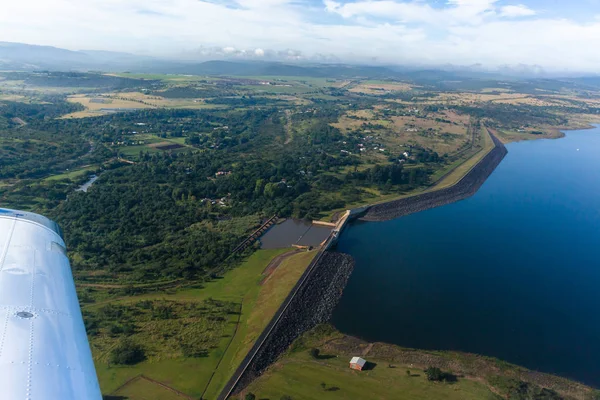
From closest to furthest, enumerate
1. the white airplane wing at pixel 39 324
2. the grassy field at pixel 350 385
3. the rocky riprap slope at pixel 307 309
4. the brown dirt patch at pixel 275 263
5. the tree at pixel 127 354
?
the white airplane wing at pixel 39 324
the grassy field at pixel 350 385
the tree at pixel 127 354
the rocky riprap slope at pixel 307 309
the brown dirt patch at pixel 275 263

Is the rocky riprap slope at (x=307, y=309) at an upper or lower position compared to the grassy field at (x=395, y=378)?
upper

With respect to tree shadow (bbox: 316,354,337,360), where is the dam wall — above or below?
above

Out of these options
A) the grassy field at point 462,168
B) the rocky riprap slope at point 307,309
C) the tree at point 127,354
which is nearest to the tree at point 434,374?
the rocky riprap slope at point 307,309

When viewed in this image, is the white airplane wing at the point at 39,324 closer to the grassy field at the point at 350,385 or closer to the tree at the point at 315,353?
the grassy field at the point at 350,385

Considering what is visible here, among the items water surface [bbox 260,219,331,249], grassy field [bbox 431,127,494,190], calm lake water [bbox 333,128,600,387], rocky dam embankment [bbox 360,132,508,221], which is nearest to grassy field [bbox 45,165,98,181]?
water surface [bbox 260,219,331,249]

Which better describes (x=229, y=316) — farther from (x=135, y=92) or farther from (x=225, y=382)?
(x=135, y=92)

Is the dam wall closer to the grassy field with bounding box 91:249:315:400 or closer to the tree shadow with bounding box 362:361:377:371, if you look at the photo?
the grassy field with bounding box 91:249:315:400

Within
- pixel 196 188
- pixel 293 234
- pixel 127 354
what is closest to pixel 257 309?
pixel 127 354

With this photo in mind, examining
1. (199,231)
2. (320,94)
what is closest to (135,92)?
(320,94)
